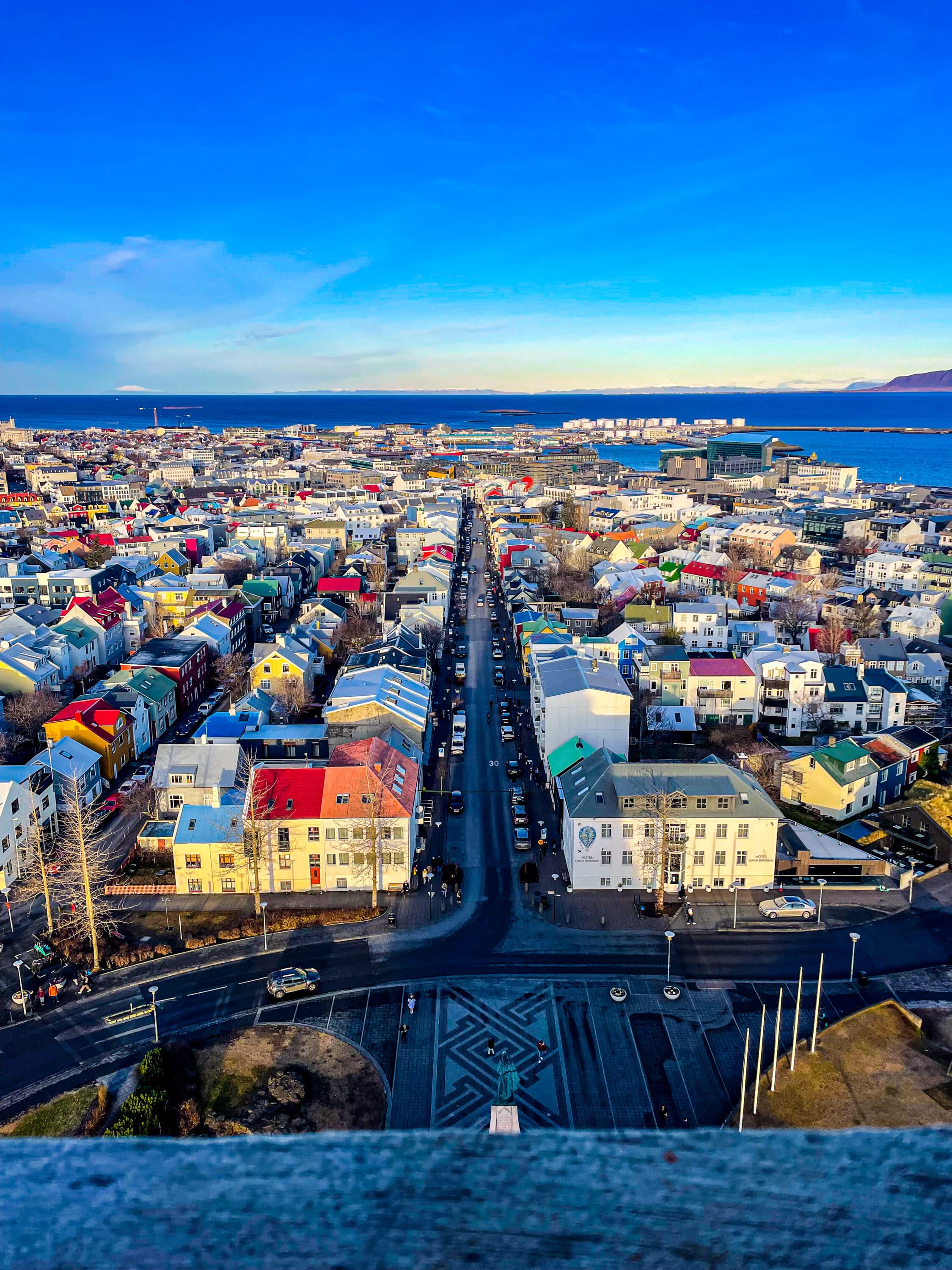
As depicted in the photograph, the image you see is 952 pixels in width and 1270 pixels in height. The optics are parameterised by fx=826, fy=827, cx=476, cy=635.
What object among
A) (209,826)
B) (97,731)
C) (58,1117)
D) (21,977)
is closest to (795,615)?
(209,826)

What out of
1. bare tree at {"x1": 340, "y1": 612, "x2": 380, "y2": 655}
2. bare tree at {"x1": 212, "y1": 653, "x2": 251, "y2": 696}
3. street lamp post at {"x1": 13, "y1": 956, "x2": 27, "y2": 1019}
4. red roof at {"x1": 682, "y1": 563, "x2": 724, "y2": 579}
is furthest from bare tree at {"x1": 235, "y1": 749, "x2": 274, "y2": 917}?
red roof at {"x1": 682, "y1": 563, "x2": 724, "y2": 579}

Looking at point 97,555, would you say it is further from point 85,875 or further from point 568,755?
point 85,875

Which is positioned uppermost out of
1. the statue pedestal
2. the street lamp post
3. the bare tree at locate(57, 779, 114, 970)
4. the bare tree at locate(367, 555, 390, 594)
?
the bare tree at locate(367, 555, 390, 594)

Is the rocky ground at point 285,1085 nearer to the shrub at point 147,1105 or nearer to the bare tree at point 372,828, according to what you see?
the shrub at point 147,1105

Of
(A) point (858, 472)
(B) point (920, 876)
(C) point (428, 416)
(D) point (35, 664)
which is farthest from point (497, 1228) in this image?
(C) point (428, 416)

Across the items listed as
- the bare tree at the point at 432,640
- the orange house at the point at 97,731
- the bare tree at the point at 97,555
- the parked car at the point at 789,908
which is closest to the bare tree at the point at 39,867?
the orange house at the point at 97,731

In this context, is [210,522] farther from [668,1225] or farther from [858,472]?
[858,472]

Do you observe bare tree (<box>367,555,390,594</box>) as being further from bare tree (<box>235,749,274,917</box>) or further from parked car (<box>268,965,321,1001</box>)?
parked car (<box>268,965,321,1001</box>)
